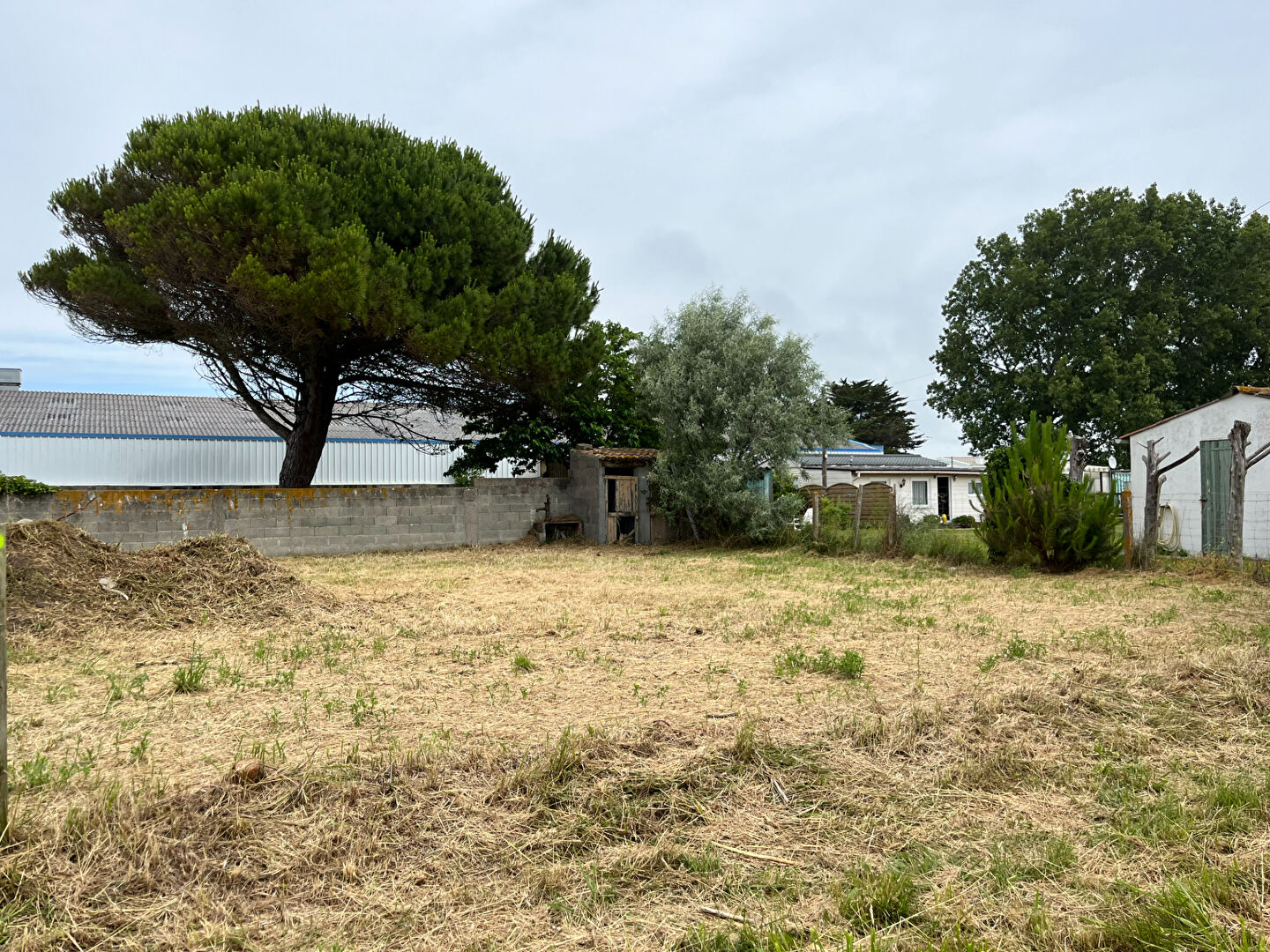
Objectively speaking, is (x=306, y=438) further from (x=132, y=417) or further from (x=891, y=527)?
(x=132, y=417)

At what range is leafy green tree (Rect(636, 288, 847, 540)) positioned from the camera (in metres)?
17.4

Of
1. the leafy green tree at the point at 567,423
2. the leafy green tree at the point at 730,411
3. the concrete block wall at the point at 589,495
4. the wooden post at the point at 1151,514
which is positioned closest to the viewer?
the wooden post at the point at 1151,514

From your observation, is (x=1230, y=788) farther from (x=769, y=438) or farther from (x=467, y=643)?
(x=769, y=438)

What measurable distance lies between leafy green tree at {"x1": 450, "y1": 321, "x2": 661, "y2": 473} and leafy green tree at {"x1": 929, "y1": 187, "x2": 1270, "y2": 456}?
15328mm

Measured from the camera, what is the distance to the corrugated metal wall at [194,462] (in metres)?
26.4

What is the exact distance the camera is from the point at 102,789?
3285mm

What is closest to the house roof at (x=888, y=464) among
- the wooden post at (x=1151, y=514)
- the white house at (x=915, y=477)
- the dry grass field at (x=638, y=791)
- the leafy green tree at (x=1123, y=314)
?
the white house at (x=915, y=477)

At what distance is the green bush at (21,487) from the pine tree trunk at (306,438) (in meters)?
4.83

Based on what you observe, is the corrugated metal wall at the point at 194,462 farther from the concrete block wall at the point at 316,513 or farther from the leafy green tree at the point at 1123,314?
the leafy green tree at the point at 1123,314

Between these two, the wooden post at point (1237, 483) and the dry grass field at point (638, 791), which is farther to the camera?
the wooden post at point (1237, 483)

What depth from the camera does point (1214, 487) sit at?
1420 centimetres

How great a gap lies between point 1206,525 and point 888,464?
796 inches

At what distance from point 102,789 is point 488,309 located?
50.0ft

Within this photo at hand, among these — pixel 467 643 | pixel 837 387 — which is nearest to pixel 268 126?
pixel 467 643
